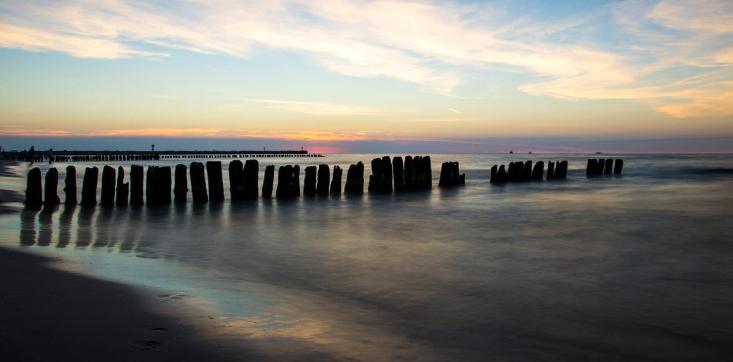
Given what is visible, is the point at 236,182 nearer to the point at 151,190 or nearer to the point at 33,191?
the point at 151,190

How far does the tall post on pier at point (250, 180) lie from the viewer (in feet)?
53.0

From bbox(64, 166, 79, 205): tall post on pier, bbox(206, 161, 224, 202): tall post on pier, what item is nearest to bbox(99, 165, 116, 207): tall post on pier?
bbox(64, 166, 79, 205): tall post on pier

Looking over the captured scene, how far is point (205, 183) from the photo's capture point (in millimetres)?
16484

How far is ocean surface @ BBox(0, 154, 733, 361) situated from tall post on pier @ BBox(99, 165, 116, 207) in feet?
3.96

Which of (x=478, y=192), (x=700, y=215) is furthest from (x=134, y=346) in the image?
(x=478, y=192)

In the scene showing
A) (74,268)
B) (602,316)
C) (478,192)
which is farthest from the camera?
(478,192)

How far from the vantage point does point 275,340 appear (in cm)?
374

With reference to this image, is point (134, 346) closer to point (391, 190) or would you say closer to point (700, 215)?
point (700, 215)

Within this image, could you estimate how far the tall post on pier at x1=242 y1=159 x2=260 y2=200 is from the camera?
635 inches

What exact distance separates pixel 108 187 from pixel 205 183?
296 centimetres

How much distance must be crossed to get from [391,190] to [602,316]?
48.6 feet

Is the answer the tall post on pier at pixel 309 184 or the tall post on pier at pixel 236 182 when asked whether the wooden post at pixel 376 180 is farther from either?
the tall post on pier at pixel 236 182

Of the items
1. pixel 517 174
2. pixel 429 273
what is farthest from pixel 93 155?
pixel 429 273

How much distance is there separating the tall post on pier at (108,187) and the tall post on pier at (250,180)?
3500 millimetres
